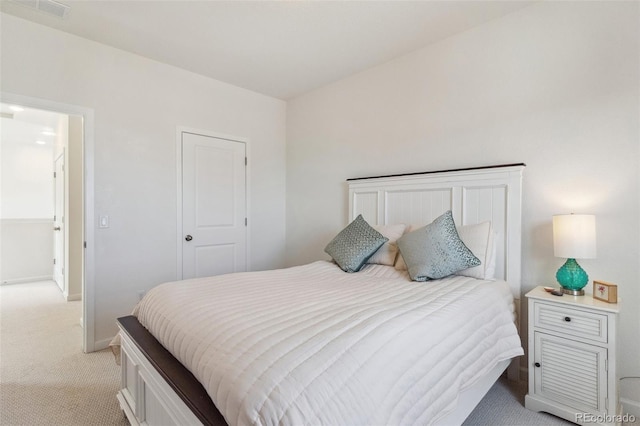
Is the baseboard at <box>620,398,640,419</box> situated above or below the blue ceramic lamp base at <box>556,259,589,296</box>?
below

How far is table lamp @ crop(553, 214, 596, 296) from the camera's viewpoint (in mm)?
1823

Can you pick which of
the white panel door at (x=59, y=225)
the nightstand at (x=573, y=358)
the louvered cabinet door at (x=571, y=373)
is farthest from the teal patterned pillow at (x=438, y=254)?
the white panel door at (x=59, y=225)

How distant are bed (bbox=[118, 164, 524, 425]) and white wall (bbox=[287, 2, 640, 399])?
10.1 inches

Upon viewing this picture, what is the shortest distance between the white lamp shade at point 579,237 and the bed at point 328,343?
377mm

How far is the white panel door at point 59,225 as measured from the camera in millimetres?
4672

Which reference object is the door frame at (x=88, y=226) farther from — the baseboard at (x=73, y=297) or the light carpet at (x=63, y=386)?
the baseboard at (x=73, y=297)

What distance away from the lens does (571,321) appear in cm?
177

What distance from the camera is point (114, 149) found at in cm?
286

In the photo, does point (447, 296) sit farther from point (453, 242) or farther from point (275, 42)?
point (275, 42)

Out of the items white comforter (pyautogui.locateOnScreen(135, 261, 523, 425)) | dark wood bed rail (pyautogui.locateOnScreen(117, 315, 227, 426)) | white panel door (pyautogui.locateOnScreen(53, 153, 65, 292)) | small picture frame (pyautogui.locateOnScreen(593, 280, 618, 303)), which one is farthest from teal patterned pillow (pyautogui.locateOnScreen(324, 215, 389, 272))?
white panel door (pyautogui.locateOnScreen(53, 153, 65, 292))

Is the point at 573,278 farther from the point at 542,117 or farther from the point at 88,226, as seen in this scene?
the point at 88,226

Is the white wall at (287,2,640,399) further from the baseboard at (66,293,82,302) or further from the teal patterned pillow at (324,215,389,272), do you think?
the baseboard at (66,293,82,302)

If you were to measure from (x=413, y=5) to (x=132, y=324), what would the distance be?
2818 mm

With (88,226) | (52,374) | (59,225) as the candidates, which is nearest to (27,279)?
(59,225)
